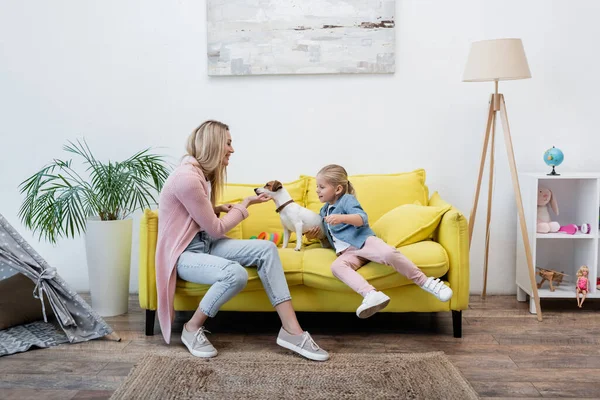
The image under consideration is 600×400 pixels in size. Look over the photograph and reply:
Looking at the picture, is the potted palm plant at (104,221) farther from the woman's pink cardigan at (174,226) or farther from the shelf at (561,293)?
the shelf at (561,293)

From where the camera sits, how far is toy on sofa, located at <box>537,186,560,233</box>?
3664mm

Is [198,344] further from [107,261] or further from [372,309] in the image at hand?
[107,261]

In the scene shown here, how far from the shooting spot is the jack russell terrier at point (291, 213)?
3.23 meters

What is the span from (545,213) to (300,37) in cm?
179

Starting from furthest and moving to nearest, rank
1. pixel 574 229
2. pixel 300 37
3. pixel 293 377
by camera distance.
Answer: pixel 300 37
pixel 574 229
pixel 293 377

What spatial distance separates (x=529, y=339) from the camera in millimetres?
3109

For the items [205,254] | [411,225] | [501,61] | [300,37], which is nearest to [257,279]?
[205,254]

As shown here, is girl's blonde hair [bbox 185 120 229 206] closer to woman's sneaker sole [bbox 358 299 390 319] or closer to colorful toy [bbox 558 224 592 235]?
woman's sneaker sole [bbox 358 299 390 319]

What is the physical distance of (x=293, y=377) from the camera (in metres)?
2.58

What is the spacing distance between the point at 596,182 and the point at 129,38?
9.53 ft

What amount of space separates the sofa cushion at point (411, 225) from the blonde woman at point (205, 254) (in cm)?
63

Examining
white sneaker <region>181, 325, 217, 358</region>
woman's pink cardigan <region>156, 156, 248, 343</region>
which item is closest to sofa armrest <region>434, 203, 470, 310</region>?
woman's pink cardigan <region>156, 156, 248, 343</region>

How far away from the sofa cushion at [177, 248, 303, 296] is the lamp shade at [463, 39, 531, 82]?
1.43 m

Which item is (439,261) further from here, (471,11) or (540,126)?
(471,11)
